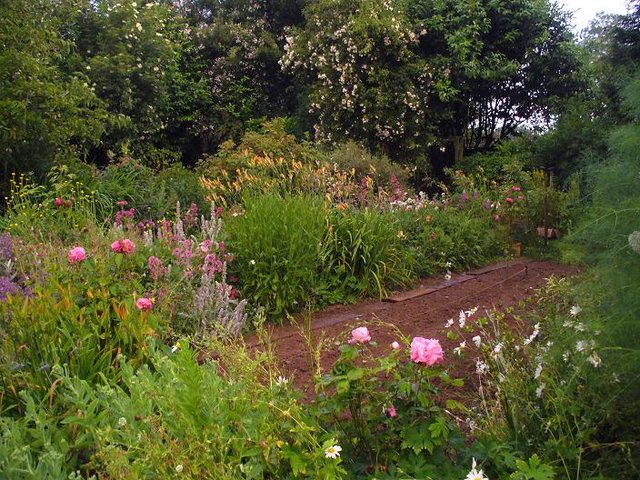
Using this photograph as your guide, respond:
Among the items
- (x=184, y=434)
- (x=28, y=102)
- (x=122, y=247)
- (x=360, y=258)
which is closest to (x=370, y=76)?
(x=28, y=102)

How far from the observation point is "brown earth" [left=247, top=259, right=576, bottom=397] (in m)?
4.02

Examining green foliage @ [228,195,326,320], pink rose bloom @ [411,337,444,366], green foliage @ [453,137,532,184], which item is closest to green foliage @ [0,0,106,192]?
green foliage @ [228,195,326,320]

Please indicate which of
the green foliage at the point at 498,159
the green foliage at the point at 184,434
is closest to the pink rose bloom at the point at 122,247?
the green foliage at the point at 184,434

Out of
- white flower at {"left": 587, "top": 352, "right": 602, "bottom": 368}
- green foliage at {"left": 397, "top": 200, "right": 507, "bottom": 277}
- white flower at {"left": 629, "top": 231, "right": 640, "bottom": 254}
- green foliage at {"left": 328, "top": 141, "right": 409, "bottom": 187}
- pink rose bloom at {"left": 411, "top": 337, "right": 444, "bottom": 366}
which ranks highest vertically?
white flower at {"left": 629, "top": 231, "right": 640, "bottom": 254}

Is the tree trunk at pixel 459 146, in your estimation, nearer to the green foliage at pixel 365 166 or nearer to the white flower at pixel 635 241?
the green foliage at pixel 365 166

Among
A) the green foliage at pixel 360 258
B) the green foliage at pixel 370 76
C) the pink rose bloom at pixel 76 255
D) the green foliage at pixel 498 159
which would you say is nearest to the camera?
the pink rose bloom at pixel 76 255

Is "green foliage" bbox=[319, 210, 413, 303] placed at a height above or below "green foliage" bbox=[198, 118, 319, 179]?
below

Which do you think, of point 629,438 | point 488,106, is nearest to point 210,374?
point 629,438

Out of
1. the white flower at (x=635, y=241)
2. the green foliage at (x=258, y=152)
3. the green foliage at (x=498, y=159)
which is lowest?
the green foliage at (x=498, y=159)

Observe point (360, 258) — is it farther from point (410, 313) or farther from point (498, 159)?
point (498, 159)

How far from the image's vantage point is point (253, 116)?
16938 mm

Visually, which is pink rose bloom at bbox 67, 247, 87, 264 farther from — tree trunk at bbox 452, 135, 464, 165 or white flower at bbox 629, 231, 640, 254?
tree trunk at bbox 452, 135, 464, 165

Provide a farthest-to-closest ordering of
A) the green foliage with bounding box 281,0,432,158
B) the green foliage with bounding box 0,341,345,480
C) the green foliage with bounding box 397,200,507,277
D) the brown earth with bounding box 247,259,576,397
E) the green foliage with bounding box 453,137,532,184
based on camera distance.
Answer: the green foliage with bounding box 281,0,432,158
the green foliage with bounding box 453,137,532,184
the green foliage with bounding box 397,200,507,277
the brown earth with bounding box 247,259,576,397
the green foliage with bounding box 0,341,345,480

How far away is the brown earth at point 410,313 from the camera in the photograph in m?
4.02
